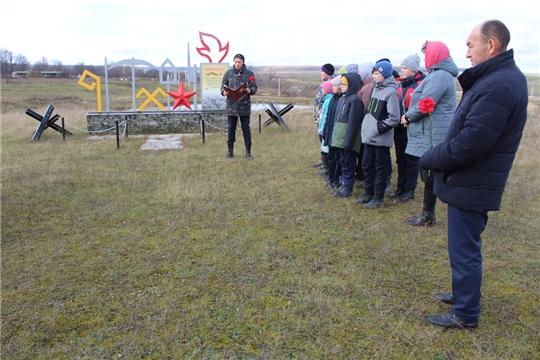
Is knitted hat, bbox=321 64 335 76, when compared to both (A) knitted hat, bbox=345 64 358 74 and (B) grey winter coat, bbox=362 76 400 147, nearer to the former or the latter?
(A) knitted hat, bbox=345 64 358 74

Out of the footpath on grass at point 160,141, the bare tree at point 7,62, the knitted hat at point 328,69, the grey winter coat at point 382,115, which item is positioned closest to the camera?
the grey winter coat at point 382,115

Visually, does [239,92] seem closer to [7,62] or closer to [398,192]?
[398,192]

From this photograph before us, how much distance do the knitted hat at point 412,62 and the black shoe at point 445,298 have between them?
9.64 ft

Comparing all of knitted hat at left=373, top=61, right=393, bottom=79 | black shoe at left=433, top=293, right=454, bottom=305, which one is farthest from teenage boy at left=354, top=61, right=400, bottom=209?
black shoe at left=433, top=293, right=454, bottom=305

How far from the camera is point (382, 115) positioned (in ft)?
15.7

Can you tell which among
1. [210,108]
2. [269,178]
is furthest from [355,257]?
[210,108]

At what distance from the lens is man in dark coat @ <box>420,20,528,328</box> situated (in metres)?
2.29

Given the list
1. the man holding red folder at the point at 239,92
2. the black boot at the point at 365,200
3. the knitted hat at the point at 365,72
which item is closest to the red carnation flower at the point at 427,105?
the black boot at the point at 365,200

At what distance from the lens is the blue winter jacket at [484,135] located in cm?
227

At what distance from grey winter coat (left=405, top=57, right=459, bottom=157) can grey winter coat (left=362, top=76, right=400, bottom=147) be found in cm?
27

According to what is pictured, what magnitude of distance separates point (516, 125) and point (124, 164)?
6714 millimetres

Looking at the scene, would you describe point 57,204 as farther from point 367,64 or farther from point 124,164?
point 367,64

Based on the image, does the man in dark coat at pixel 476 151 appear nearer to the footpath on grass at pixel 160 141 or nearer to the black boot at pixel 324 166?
the black boot at pixel 324 166


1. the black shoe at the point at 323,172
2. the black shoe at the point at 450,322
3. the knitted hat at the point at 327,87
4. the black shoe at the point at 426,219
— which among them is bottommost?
the black shoe at the point at 450,322
